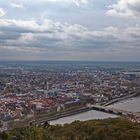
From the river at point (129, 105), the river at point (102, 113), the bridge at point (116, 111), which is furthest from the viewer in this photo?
the river at point (129, 105)

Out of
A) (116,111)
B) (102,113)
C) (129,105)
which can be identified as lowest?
(129,105)

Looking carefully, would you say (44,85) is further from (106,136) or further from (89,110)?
(106,136)

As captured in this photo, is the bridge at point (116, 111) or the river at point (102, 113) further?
the bridge at point (116, 111)

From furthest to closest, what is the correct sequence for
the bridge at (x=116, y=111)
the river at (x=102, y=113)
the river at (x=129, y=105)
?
1. the river at (x=129, y=105)
2. the bridge at (x=116, y=111)
3. the river at (x=102, y=113)

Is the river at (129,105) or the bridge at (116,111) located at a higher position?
the bridge at (116,111)

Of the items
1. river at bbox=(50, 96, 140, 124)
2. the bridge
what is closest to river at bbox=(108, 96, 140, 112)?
river at bbox=(50, 96, 140, 124)

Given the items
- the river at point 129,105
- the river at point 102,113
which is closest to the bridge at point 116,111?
the river at point 102,113

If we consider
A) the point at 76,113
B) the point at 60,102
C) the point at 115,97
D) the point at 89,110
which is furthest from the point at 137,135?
the point at 115,97

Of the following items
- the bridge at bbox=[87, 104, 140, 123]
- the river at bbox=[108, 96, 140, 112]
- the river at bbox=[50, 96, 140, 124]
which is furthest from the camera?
the river at bbox=[108, 96, 140, 112]

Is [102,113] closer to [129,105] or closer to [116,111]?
[116,111]

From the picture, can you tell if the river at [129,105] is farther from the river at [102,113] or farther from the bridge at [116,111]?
the bridge at [116,111]

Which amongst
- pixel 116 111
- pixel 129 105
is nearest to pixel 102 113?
pixel 116 111

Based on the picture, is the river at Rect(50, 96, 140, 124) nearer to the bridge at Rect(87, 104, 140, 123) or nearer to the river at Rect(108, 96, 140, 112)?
the river at Rect(108, 96, 140, 112)
